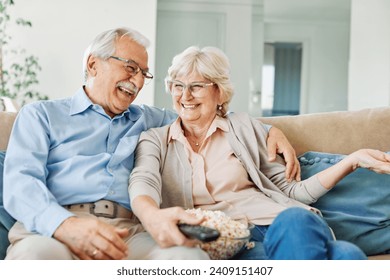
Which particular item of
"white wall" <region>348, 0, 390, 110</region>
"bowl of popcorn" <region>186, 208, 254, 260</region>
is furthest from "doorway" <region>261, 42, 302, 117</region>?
"bowl of popcorn" <region>186, 208, 254, 260</region>

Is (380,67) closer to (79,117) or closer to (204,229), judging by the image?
(79,117)

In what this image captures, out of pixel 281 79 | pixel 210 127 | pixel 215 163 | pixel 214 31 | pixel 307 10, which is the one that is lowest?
pixel 215 163

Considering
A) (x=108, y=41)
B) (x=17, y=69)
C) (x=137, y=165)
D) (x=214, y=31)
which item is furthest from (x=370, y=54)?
(x=137, y=165)

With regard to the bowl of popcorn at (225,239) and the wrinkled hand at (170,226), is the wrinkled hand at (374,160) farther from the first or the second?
the wrinkled hand at (170,226)

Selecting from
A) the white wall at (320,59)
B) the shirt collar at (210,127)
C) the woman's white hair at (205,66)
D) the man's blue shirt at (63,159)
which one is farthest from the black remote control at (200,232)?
the white wall at (320,59)

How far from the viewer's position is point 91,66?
1.65m

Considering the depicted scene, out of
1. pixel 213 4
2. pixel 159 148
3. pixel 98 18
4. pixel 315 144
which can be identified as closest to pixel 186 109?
pixel 159 148

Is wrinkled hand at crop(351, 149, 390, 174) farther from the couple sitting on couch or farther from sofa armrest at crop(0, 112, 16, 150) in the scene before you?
sofa armrest at crop(0, 112, 16, 150)

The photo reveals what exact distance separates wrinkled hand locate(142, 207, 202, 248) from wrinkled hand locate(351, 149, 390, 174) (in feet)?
1.92

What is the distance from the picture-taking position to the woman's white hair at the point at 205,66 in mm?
1590

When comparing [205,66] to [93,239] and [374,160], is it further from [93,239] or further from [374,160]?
[93,239]

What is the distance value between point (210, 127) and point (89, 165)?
0.42 meters

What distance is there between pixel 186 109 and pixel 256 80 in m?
3.83

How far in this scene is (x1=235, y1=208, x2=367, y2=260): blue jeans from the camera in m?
1.08
